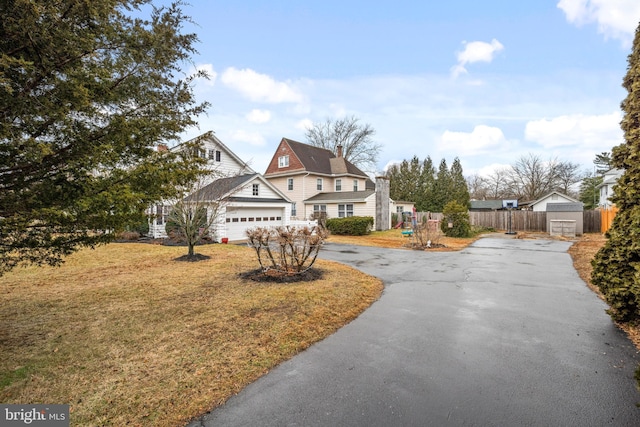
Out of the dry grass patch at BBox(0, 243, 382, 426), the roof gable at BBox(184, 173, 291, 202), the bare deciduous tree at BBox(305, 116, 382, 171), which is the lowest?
the dry grass patch at BBox(0, 243, 382, 426)

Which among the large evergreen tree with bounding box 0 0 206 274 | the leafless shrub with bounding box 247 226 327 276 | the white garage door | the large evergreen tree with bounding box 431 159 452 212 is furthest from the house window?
the large evergreen tree with bounding box 0 0 206 274

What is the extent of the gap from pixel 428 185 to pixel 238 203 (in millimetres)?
27079

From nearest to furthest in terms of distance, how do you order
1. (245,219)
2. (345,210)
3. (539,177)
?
(245,219), (345,210), (539,177)

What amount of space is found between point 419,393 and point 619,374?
233cm

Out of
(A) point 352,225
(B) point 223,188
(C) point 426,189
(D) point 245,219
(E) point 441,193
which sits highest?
(C) point 426,189

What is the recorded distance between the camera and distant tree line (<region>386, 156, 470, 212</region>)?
3447 centimetres

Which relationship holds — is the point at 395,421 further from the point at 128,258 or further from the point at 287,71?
the point at 287,71

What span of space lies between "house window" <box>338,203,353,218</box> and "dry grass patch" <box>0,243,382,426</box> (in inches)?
670

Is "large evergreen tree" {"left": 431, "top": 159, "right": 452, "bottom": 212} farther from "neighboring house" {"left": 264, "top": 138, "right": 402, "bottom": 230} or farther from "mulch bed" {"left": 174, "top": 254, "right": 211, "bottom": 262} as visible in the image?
"mulch bed" {"left": 174, "top": 254, "right": 211, "bottom": 262}

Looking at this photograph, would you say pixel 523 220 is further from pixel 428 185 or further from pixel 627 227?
pixel 627 227

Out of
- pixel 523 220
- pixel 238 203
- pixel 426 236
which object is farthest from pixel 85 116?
pixel 523 220

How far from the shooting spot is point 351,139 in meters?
41.6

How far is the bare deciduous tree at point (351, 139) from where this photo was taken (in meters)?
41.2

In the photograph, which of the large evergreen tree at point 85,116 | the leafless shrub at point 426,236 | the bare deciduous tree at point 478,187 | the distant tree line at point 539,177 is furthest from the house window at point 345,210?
the bare deciduous tree at point 478,187
